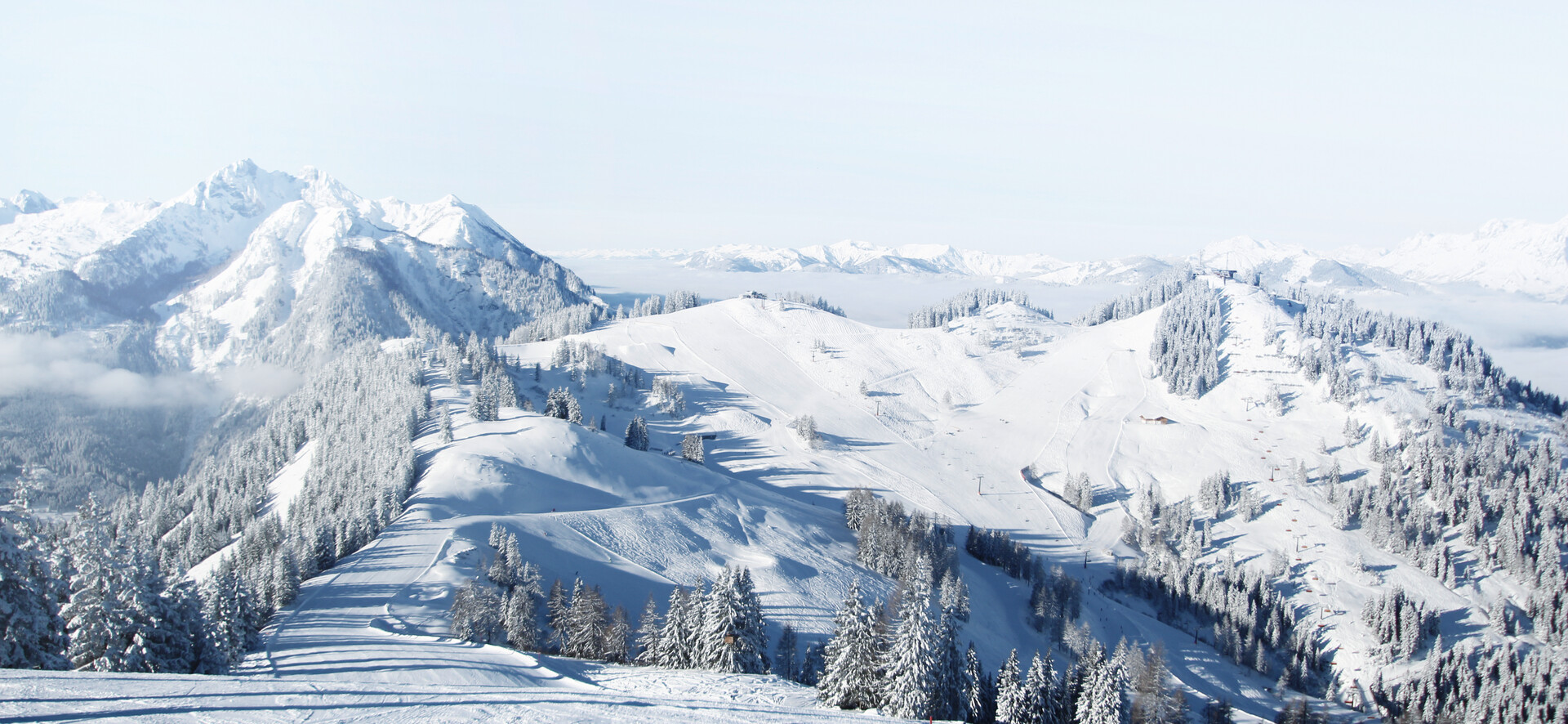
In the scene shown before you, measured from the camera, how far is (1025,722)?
4288cm

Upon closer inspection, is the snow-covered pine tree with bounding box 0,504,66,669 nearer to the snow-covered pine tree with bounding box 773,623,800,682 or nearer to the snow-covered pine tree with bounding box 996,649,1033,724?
the snow-covered pine tree with bounding box 773,623,800,682

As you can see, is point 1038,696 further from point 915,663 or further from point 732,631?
point 732,631

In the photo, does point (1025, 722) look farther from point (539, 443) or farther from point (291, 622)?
point (539, 443)

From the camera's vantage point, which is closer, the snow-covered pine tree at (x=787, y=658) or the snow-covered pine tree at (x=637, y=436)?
the snow-covered pine tree at (x=787, y=658)

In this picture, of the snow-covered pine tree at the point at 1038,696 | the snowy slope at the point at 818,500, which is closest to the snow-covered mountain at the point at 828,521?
the snowy slope at the point at 818,500

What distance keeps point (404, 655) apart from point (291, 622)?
15.7m

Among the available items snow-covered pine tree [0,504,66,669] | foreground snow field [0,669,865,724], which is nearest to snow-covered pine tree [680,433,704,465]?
foreground snow field [0,669,865,724]

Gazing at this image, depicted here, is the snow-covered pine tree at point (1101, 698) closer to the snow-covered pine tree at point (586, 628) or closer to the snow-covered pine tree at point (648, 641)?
the snow-covered pine tree at point (648, 641)

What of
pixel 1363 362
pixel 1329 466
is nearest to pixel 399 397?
pixel 1329 466

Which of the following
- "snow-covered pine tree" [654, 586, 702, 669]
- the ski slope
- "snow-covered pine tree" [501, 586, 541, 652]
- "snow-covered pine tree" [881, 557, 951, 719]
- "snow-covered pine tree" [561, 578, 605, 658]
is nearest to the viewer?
"snow-covered pine tree" [881, 557, 951, 719]

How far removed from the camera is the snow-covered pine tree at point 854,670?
41844 mm

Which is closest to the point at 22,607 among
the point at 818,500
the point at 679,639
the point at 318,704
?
the point at 318,704

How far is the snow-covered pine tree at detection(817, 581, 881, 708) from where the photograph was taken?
41844 mm

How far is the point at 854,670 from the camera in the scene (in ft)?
139
